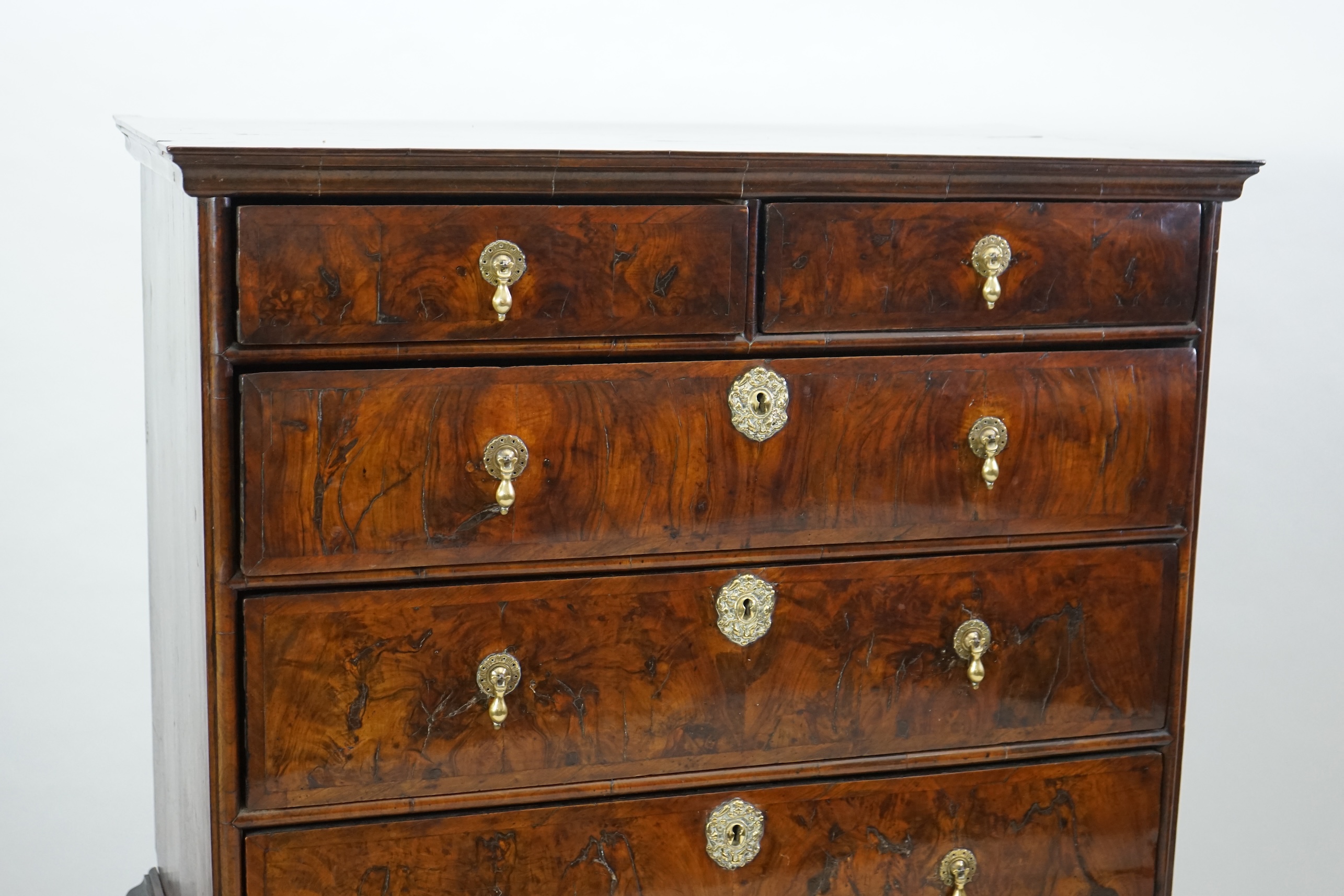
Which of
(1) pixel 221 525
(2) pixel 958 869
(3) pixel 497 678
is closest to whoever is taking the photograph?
(1) pixel 221 525

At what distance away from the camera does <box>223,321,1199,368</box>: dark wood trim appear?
1.60 m

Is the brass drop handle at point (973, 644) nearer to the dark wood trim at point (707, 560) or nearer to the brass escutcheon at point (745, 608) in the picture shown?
the dark wood trim at point (707, 560)

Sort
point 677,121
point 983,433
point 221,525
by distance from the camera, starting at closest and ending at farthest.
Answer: point 221,525, point 983,433, point 677,121

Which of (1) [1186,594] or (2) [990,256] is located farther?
(1) [1186,594]

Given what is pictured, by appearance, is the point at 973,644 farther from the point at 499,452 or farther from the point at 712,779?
the point at 499,452

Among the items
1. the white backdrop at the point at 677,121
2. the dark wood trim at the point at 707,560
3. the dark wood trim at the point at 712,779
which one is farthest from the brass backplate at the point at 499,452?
the white backdrop at the point at 677,121

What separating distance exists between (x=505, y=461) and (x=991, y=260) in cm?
59

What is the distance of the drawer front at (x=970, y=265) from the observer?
172 cm

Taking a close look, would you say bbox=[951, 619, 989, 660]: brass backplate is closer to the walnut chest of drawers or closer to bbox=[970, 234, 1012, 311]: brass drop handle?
the walnut chest of drawers

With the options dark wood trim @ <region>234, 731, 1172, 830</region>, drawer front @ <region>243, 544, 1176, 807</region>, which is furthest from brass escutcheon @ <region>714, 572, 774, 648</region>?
dark wood trim @ <region>234, 731, 1172, 830</region>

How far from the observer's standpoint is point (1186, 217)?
185 cm

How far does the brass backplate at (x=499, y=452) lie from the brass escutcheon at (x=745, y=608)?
282mm

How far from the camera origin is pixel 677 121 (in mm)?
2654

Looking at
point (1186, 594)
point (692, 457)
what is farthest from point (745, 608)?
point (1186, 594)
